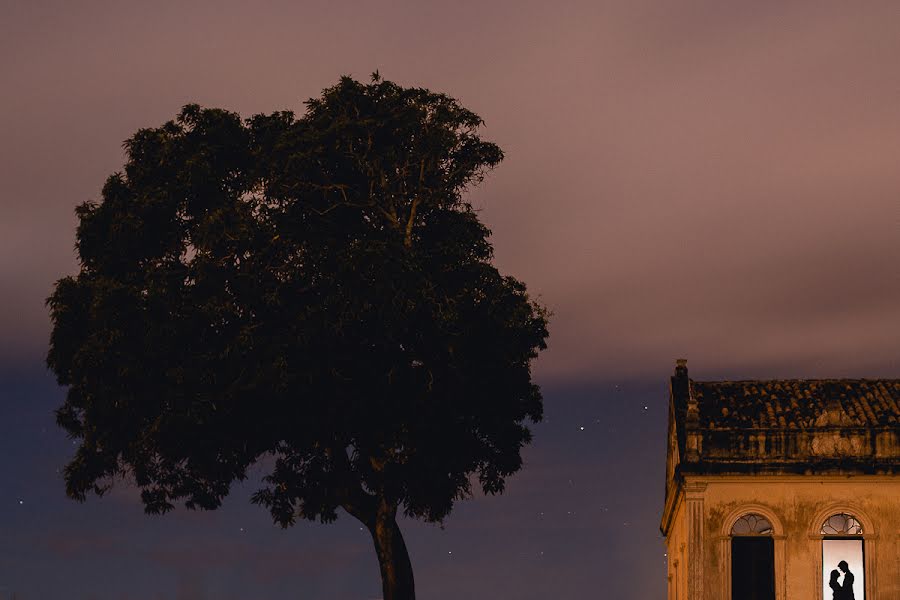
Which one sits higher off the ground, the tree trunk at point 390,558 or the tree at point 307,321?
the tree at point 307,321

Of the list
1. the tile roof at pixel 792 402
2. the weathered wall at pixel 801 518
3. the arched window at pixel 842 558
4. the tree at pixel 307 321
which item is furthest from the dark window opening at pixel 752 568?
the tree at pixel 307 321

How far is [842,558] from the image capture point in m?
29.7

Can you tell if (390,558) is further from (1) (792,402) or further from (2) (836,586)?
(1) (792,402)

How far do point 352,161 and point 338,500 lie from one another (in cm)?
795

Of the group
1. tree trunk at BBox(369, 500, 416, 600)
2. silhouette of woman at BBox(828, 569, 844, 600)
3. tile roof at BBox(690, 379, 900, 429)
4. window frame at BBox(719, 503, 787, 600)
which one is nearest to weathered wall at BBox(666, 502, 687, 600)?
window frame at BBox(719, 503, 787, 600)

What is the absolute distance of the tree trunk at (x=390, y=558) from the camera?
30297mm

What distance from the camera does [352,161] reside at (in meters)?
29.8

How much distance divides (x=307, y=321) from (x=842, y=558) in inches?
532

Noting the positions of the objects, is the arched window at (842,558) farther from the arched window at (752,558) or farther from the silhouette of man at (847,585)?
the arched window at (752,558)

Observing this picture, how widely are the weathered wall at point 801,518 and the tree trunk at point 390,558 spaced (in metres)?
6.69

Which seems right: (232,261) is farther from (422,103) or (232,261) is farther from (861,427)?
(861,427)

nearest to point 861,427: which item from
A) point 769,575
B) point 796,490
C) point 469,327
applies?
point 796,490

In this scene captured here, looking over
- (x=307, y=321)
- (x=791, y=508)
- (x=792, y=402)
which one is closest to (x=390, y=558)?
(x=307, y=321)

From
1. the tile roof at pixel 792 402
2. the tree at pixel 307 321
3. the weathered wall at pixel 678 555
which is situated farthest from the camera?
the weathered wall at pixel 678 555
